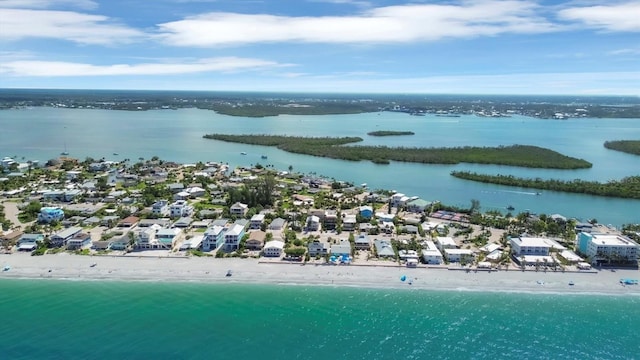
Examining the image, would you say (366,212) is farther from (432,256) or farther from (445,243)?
(432,256)

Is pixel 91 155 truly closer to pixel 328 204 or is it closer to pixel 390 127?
pixel 328 204

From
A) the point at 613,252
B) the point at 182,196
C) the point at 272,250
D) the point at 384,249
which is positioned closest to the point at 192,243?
the point at 272,250

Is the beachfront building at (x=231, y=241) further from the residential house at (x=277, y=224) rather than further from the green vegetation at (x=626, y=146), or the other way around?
the green vegetation at (x=626, y=146)

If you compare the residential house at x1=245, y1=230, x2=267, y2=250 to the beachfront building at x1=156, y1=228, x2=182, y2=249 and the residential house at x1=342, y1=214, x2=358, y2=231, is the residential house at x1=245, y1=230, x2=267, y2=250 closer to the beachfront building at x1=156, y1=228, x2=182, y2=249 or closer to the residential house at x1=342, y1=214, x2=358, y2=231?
the beachfront building at x1=156, y1=228, x2=182, y2=249

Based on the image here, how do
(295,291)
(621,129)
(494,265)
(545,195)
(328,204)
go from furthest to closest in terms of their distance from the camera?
(621,129), (545,195), (328,204), (494,265), (295,291)

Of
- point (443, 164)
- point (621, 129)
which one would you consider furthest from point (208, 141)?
point (621, 129)

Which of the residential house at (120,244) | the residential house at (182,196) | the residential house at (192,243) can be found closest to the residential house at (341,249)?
the residential house at (192,243)
